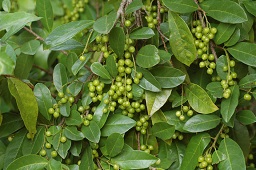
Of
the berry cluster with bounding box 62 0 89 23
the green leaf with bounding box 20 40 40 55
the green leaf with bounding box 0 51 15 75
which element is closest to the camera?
the green leaf with bounding box 0 51 15 75

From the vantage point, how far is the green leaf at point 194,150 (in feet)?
4.04

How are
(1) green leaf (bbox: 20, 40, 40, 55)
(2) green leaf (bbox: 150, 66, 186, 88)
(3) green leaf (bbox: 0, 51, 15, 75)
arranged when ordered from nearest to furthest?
(3) green leaf (bbox: 0, 51, 15, 75)
(2) green leaf (bbox: 150, 66, 186, 88)
(1) green leaf (bbox: 20, 40, 40, 55)

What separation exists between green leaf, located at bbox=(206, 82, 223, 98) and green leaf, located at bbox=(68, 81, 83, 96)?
14.2 inches

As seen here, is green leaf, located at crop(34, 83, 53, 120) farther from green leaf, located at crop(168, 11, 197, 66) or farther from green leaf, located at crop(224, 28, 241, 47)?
green leaf, located at crop(224, 28, 241, 47)

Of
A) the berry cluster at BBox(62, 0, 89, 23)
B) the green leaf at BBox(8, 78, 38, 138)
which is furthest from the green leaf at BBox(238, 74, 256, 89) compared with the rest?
the berry cluster at BBox(62, 0, 89, 23)

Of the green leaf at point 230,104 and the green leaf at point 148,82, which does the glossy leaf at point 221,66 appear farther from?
the green leaf at point 148,82

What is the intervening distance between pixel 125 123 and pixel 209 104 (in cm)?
24

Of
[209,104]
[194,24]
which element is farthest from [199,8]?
[209,104]

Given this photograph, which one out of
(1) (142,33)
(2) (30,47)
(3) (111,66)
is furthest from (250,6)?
(2) (30,47)

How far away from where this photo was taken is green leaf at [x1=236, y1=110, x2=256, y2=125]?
1228mm

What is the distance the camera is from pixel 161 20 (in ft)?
4.36

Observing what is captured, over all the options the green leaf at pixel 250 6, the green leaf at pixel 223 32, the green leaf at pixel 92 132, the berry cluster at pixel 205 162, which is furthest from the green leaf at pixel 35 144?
the green leaf at pixel 250 6

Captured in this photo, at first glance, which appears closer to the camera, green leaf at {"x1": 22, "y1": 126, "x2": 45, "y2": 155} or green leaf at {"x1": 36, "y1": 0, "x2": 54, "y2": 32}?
green leaf at {"x1": 22, "y1": 126, "x2": 45, "y2": 155}

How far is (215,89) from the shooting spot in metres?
1.22
